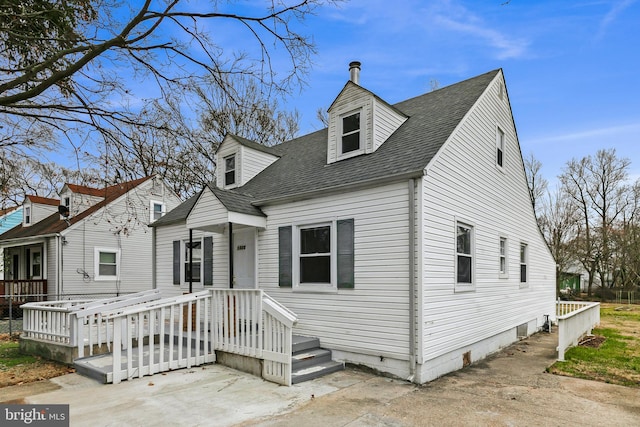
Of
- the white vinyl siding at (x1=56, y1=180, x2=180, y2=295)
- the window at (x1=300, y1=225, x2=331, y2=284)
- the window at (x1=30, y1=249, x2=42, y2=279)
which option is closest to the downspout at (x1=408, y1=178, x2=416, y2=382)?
the window at (x1=300, y1=225, x2=331, y2=284)

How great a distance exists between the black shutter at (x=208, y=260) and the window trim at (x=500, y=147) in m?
7.88

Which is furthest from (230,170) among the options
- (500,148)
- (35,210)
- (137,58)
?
(35,210)

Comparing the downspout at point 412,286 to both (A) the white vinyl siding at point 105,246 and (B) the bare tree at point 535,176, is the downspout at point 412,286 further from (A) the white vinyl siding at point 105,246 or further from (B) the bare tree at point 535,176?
(B) the bare tree at point 535,176

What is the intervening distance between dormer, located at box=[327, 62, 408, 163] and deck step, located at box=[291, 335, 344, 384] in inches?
162

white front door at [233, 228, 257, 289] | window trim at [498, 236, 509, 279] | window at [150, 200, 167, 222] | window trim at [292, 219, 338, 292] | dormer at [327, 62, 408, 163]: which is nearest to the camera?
window trim at [292, 219, 338, 292]

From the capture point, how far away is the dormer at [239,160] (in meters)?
12.1

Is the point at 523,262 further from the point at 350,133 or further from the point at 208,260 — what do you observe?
the point at 208,260

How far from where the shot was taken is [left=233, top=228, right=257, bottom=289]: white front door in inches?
388

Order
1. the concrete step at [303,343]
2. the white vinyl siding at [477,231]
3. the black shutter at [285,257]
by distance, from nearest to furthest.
Answer: the white vinyl siding at [477,231] < the concrete step at [303,343] < the black shutter at [285,257]

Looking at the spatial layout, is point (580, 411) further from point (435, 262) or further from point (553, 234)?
point (553, 234)

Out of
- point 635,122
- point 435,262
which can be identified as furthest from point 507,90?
point 635,122

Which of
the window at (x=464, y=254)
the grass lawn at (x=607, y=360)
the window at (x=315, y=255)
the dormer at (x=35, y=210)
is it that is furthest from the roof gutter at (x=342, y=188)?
the dormer at (x=35, y=210)

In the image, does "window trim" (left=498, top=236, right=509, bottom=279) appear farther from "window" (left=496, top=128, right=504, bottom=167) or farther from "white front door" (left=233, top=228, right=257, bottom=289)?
"white front door" (left=233, top=228, right=257, bottom=289)

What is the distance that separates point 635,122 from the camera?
26.5 m
